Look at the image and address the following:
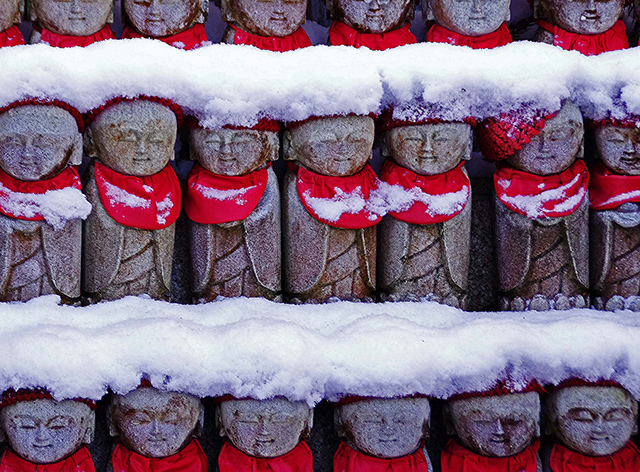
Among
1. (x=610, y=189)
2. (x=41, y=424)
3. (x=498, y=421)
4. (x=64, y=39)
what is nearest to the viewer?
(x=41, y=424)

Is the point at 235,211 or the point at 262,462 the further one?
the point at 235,211

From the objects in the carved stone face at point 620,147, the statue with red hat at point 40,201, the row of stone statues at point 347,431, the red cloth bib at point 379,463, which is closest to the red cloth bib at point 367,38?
the carved stone face at point 620,147

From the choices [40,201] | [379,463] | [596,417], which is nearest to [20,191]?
[40,201]

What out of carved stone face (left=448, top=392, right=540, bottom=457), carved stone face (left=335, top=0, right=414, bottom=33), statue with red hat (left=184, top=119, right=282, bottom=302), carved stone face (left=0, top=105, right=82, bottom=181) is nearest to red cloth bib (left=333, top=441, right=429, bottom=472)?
carved stone face (left=448, top=392, right=540, bottom=457)

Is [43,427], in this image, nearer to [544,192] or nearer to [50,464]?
[50,464]

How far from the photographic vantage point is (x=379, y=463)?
1516mm

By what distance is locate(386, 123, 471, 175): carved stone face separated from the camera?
1.61m

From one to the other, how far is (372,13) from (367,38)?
0.06m

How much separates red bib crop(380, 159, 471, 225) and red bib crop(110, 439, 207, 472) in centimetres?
72

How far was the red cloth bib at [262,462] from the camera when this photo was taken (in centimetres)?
149

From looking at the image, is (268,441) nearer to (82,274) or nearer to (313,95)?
(82,274)

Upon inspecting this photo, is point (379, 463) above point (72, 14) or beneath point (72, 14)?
beneath

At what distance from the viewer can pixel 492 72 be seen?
1.58m

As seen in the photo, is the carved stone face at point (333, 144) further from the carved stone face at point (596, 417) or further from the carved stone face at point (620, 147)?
the carved stone face at point (596, 417)
